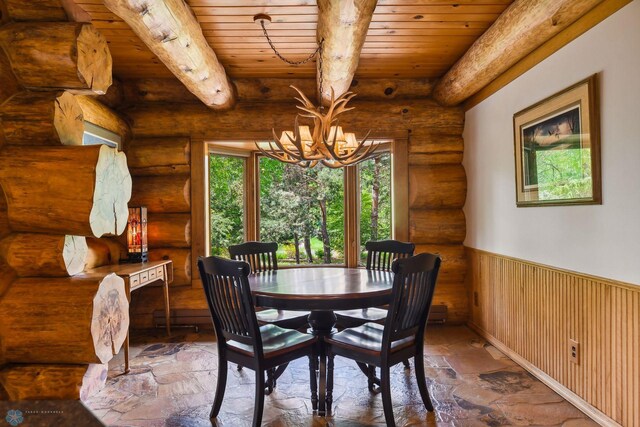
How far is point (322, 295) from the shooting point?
2.25m

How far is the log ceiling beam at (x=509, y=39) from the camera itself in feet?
7.61

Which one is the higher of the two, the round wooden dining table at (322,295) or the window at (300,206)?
the window at (300,206)

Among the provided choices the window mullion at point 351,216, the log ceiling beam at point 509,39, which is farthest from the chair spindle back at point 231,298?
the window mullion at point 351,216

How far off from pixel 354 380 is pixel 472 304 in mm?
1849

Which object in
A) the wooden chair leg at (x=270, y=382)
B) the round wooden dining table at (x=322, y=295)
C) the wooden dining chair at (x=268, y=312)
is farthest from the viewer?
the wooden dining chair at (x=268, y=312)

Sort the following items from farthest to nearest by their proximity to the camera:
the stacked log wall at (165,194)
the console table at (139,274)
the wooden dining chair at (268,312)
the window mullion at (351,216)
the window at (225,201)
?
the window mullion at (351,216), the window at (225,201), the stacked log wall at (165,194), the console table at (139,274), the wooden dining chair at (268,312)

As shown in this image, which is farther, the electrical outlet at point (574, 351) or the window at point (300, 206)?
the window at point (300, 206)

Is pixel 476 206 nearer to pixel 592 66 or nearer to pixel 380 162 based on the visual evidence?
pixel 380 162

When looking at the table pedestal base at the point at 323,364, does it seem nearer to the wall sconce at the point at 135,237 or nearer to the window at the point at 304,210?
the wall sconce at the point at 135,237

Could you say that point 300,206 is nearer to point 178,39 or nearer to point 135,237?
point 135,237

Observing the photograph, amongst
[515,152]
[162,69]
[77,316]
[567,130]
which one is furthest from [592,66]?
[162,69]

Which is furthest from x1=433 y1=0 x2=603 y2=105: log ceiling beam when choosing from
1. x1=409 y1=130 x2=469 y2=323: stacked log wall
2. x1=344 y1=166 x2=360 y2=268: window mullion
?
x1=344 y1=166 x2=360 y2=268: window mullion

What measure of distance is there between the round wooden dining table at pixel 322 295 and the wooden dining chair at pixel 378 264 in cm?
26

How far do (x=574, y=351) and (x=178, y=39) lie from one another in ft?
10.8
